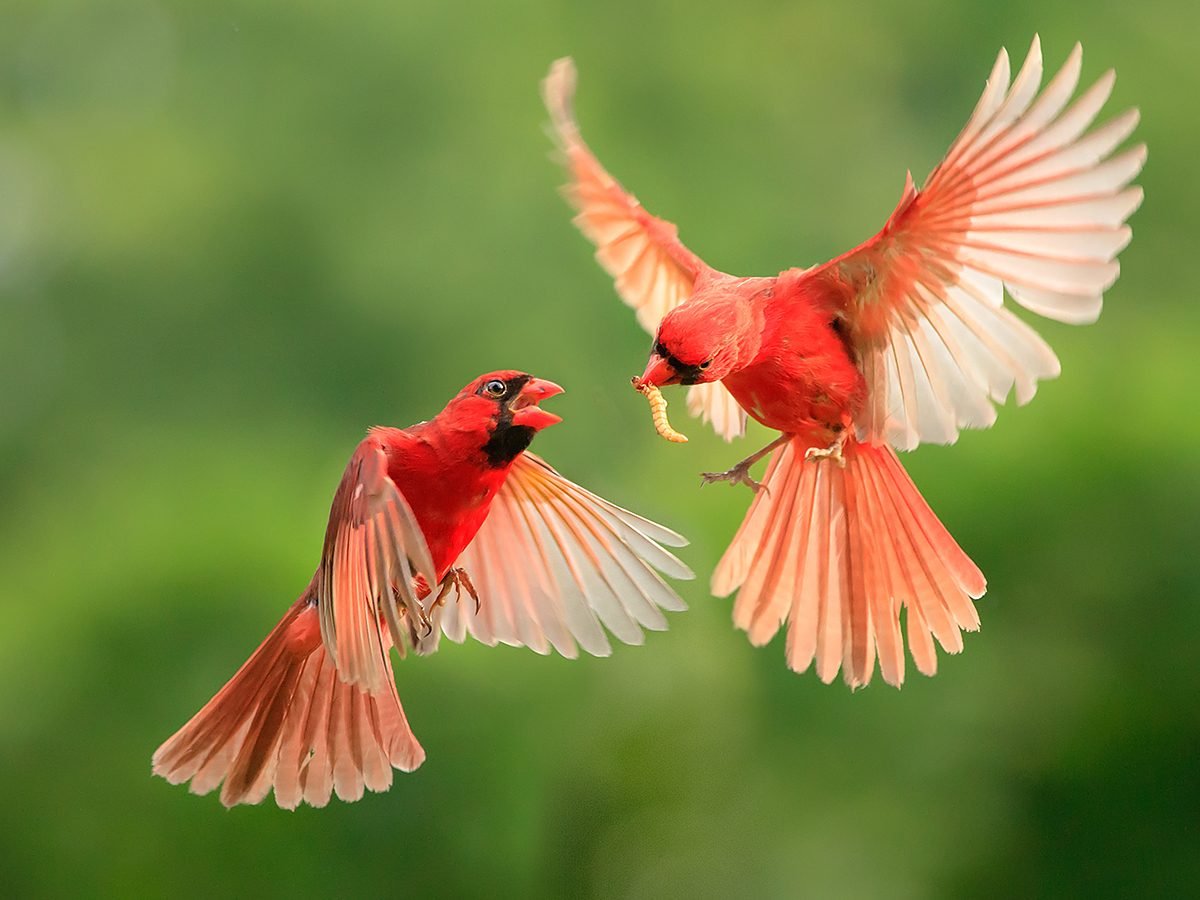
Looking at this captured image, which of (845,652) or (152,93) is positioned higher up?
(152,93)

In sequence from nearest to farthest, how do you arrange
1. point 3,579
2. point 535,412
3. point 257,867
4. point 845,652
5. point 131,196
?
point 535,412
point 845,652
point 257,867
point 3,579
point 131,196

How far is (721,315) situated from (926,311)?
0.28 meters

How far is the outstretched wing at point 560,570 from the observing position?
2.35 metres

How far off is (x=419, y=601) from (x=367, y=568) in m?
0.24

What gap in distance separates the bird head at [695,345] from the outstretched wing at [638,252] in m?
0.66

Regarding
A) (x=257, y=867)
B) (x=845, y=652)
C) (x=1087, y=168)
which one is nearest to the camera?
(x=1087, y=168)

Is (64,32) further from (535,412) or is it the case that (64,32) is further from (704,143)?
(535,412)

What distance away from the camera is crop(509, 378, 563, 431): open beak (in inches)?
81.1

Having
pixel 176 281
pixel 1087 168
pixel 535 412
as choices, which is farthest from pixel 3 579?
pixel 1087 168

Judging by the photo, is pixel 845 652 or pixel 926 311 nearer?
pixel 926 311

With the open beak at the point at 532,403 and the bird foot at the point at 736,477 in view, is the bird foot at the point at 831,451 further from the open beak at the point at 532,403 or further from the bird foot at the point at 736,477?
the open beak at the point at 532,403

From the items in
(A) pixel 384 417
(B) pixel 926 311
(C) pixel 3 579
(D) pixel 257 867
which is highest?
(A) pixel 384 417

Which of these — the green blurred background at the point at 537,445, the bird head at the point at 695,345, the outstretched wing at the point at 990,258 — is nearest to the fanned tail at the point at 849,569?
the outstretched wing at the point at 990,258

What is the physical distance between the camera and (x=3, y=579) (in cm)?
549
